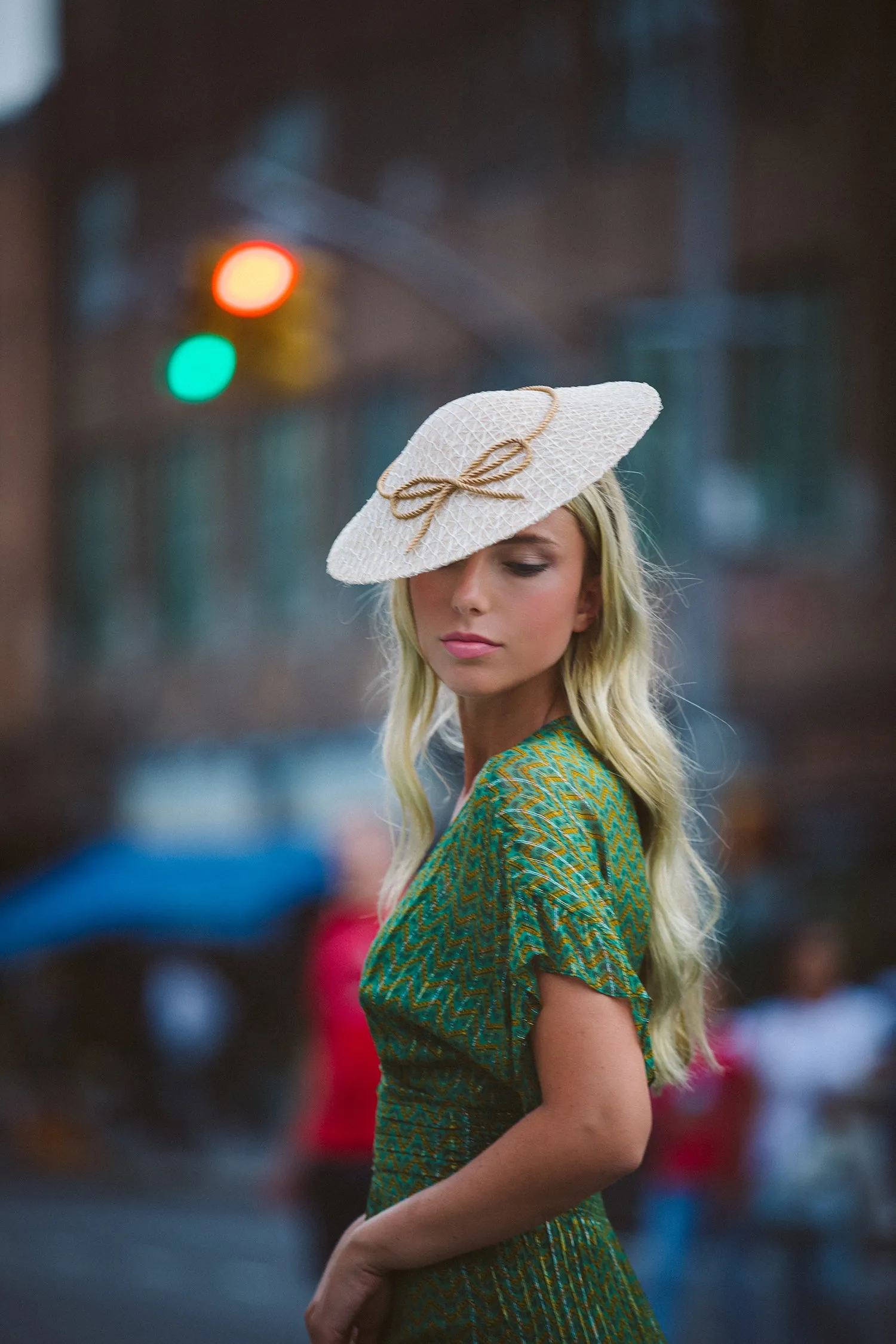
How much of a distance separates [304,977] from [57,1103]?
8.65 feet

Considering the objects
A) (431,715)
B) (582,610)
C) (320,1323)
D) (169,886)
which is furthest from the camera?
(169,886)

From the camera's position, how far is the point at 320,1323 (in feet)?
5.45

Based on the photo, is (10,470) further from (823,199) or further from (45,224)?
(823,199)

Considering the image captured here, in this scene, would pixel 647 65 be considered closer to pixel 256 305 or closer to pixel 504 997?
pixel 256 305

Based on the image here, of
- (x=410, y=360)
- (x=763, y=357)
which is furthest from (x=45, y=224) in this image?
(x=763, y=357)

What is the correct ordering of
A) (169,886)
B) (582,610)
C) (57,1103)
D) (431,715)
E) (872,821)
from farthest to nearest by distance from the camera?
(169,886) < (57,1103) < (872,821) < (431,715) < (582,610)

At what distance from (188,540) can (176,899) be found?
15.6 ft

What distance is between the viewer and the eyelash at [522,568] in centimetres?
170

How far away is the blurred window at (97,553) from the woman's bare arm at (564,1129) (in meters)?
18.7

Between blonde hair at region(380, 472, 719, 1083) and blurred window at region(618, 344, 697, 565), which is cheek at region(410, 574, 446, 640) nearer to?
blonde hair at region(380, 472, 719, 1083)

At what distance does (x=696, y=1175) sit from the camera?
18.7 feet

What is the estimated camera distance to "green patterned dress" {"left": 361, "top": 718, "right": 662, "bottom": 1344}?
1.53 metres

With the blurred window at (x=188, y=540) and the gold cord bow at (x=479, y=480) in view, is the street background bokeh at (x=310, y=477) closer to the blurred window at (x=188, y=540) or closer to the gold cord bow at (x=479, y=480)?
the blurred window at (x=188, y=540)

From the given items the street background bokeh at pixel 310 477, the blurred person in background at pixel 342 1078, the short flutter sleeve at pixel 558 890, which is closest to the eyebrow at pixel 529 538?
the short flutter sleeve at pixel 558 890
